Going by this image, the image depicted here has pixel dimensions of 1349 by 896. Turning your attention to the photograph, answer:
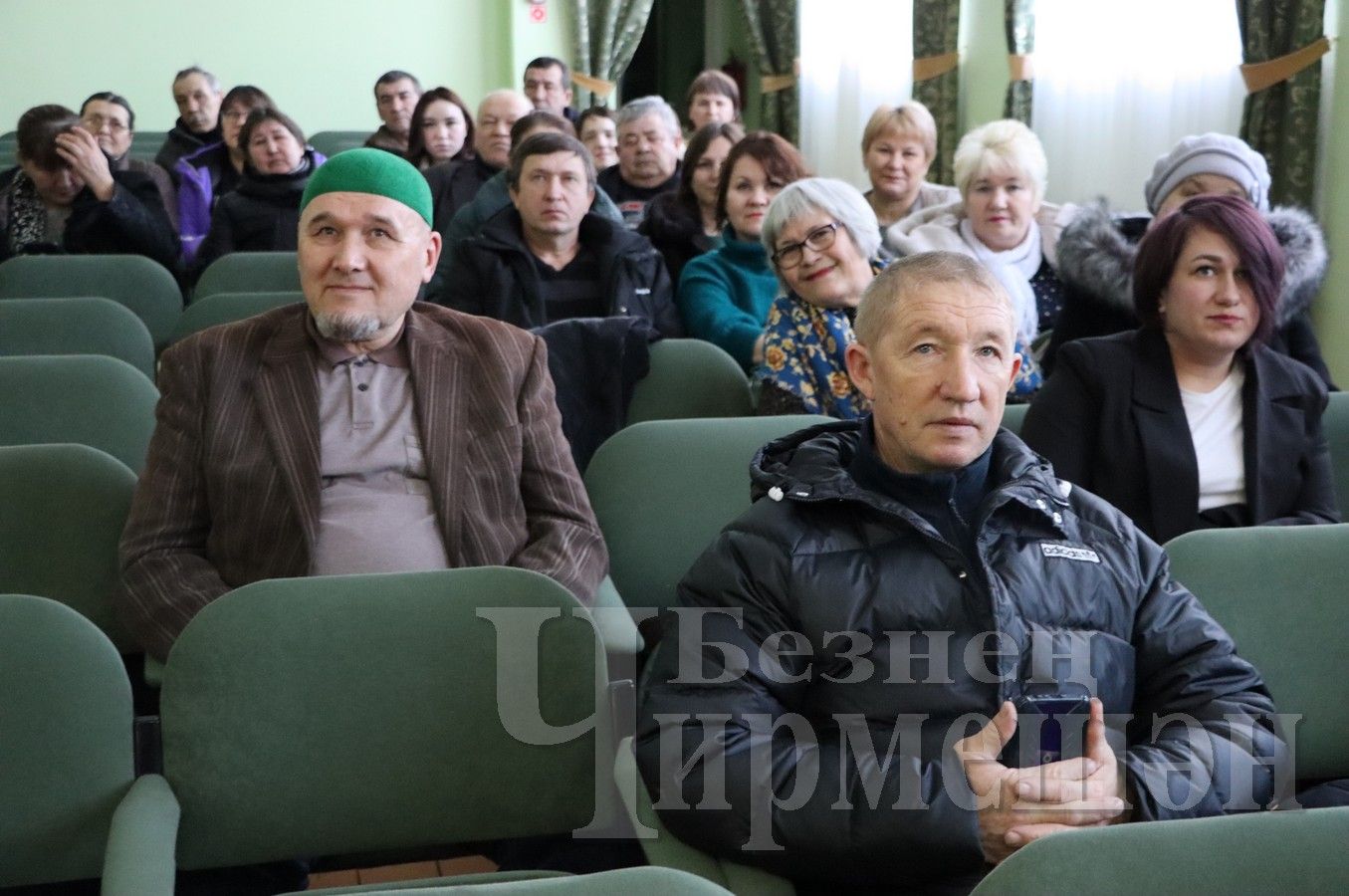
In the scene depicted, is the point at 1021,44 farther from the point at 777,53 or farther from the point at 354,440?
the point at 354,440

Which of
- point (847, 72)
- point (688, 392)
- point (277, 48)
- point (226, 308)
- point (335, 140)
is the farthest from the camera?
point (277, 48)

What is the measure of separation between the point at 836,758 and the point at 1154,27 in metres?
4.60

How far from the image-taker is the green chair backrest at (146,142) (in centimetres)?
746

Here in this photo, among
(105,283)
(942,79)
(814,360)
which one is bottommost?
(814,360)

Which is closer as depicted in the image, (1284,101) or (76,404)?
(76,404)

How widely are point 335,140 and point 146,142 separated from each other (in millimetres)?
1036

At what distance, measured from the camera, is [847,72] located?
23.4 feet

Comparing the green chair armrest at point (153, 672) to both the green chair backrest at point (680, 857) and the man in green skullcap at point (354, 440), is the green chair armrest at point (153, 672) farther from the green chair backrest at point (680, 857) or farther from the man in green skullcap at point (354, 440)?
the green chair backrest at point (680, 857)

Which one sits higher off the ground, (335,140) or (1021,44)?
(1021,44)

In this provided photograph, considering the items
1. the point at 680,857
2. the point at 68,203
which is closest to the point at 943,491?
the point at 680,857

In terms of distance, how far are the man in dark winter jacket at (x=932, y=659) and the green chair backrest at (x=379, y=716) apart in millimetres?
192

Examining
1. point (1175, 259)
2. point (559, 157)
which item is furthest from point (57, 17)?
point (1175, 259)

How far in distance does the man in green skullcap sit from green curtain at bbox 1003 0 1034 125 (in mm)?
4128

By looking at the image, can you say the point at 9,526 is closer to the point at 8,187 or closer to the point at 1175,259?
the point at 1175,259
